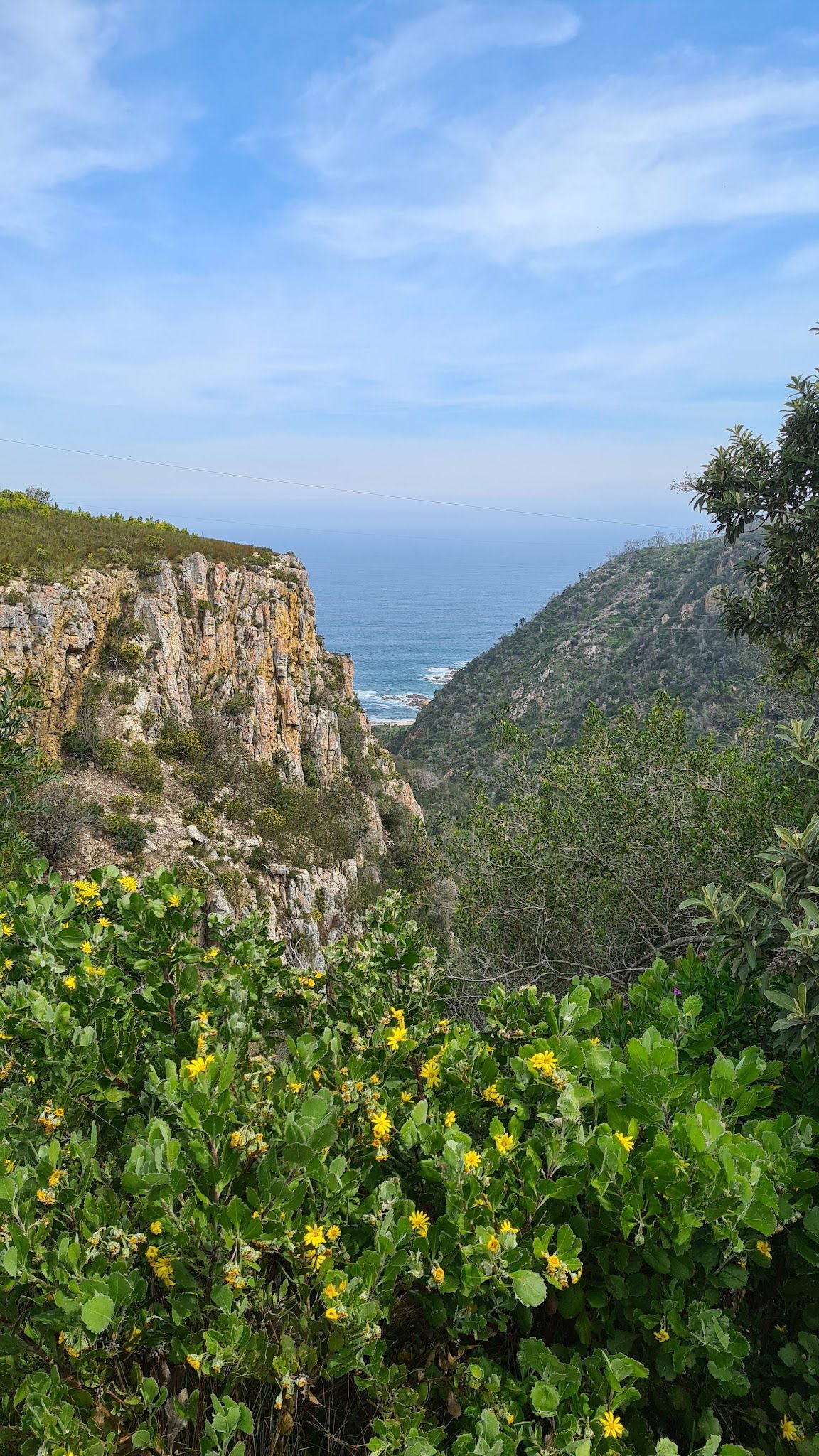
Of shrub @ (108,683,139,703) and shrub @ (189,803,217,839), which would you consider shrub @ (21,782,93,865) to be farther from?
shrub @ (108,683,139,703)

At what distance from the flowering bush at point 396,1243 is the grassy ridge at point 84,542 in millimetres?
19969

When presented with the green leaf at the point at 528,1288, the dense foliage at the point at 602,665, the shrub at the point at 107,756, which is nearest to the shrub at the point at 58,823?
the shrub at the point at 107,756

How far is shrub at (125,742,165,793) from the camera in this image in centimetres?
1953

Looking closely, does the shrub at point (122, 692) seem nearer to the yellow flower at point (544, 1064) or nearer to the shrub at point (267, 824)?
the shrub at point (267, 824)

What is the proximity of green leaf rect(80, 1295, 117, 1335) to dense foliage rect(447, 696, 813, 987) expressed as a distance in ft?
Result: 16.8

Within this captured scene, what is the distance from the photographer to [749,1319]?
214 centimetres

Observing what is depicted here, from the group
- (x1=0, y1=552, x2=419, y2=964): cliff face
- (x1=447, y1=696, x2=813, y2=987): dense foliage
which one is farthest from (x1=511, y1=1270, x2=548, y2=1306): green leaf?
(x1=0, y1=552, x2=419, y2=964): cliff face

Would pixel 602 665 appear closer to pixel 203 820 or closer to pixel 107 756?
pixel 203 820

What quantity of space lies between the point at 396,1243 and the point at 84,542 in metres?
24.9

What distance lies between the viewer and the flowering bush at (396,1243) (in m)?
1.57

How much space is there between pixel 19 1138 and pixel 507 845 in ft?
20.9

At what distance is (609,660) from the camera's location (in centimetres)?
4634

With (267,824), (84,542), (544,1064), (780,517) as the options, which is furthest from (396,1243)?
(84,542)

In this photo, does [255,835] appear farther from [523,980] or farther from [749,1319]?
[749,1319]
